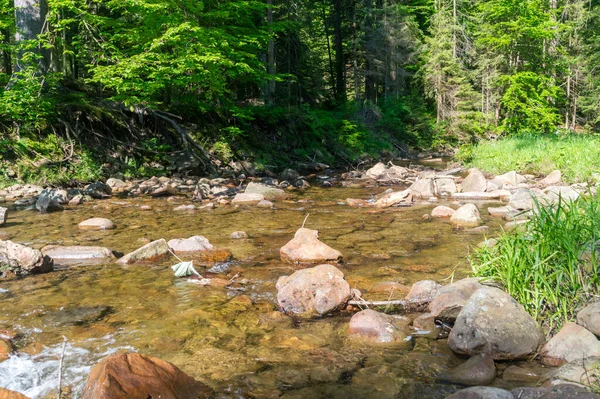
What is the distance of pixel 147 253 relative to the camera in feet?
18.4

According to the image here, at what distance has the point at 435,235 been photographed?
7047mm

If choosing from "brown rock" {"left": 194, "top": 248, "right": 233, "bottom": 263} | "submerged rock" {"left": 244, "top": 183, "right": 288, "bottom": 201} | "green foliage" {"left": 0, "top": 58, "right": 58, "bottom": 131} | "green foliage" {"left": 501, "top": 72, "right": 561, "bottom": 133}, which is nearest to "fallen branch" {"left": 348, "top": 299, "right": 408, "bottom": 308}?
"brown rock" {"left": 194, "top": 248, "right": 233, "bottom": 263}

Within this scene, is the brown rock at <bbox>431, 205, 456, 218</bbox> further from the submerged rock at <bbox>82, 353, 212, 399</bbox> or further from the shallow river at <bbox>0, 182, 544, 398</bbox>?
the submerged rock at <bbox>82, 353, 212, 399</bbox>

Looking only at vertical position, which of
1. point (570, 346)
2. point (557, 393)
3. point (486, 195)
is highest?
point (557, 393)

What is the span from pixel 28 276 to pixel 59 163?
7.53 m

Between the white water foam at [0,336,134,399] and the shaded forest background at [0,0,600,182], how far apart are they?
907 centimetres

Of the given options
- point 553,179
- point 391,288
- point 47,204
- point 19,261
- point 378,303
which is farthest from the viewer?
point 553,179

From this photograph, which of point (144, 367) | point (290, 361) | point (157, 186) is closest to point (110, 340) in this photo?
point (144, 367)

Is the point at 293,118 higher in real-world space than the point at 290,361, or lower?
higher

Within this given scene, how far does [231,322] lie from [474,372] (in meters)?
1.98

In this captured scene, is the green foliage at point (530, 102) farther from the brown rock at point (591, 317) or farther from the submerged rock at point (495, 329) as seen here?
the submerged rock at point (495, 329)

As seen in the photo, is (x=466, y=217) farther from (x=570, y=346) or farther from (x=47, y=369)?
(x=47, y=369)

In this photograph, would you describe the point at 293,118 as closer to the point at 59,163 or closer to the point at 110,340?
the point at 59,163

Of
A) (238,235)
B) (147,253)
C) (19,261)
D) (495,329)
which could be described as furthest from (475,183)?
(19,261)
